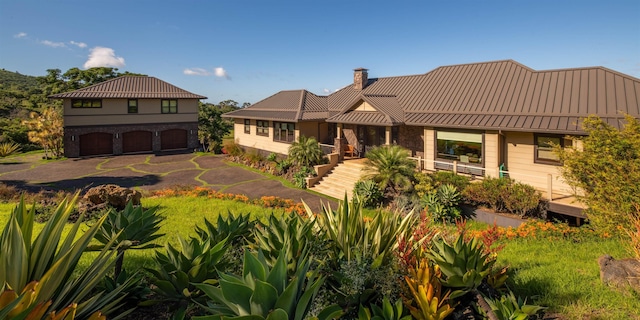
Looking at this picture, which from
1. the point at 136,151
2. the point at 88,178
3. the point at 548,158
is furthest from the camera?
the point at 136,151

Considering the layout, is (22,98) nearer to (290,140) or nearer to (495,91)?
(290,140)

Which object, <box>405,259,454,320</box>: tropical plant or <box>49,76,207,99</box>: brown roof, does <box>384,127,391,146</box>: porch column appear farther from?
<box>49,76,207,99</box>: brown roof

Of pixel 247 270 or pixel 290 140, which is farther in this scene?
pixel 290 140

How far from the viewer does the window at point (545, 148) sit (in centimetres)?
1567

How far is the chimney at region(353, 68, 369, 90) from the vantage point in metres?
29.3

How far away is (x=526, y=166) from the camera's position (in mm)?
16766

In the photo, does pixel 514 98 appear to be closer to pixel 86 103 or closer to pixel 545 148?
pixel 545 148

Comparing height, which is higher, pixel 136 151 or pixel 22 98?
pixel 22 98

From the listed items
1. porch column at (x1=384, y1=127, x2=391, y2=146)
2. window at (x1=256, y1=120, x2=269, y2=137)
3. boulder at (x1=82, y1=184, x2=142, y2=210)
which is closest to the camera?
boulder at (x1=82, y1=184, x2=142, y2=210)

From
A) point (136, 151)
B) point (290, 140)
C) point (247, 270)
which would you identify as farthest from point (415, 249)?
point (136, 151)

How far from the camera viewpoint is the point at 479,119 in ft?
59.6

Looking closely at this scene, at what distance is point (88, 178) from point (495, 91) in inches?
1022

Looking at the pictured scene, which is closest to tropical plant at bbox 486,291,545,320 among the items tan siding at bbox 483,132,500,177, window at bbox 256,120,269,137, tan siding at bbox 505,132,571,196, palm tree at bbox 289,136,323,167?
tan siding at bbox 505,132,571,196

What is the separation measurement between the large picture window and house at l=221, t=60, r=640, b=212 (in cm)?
5
